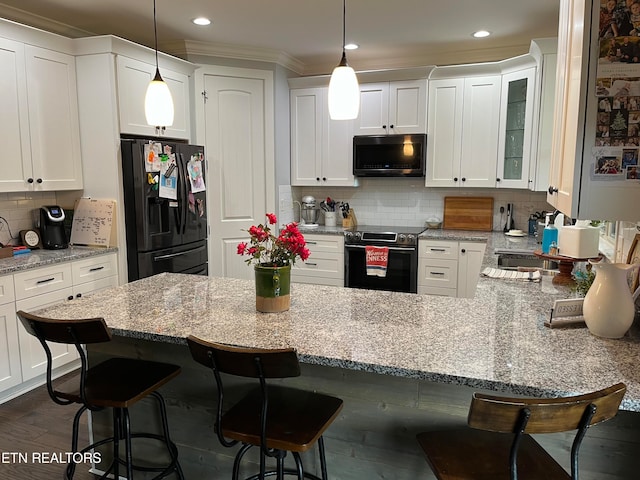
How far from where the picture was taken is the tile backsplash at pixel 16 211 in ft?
11.4

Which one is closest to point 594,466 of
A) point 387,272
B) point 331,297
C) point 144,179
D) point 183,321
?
point 331,297

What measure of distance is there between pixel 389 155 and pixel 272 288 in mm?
2962

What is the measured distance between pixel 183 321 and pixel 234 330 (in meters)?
0.24

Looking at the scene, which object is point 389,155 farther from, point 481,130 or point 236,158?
point 236,158

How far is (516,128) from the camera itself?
4.17 meters

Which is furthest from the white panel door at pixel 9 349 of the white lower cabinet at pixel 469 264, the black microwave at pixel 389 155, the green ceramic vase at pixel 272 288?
the white lower cabinet at pixel 469 264

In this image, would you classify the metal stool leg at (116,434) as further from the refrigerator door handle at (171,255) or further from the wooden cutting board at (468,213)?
the wooden cutting board at (468,213)

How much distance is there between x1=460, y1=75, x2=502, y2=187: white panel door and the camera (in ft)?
14.0

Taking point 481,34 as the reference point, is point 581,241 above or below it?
below

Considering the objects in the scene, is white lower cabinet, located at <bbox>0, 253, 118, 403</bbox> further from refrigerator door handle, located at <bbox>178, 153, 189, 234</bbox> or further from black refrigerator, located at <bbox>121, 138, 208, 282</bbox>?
refrigerator door handle, located at <bbox>178, 153, 189, 234</bbox>

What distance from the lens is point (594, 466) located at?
155 cm

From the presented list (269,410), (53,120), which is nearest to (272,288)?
(269,410)

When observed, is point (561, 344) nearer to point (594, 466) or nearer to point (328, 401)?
point (594, 466)

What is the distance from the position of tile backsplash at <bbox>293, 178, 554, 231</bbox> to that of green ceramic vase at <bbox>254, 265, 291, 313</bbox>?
10.5ft
